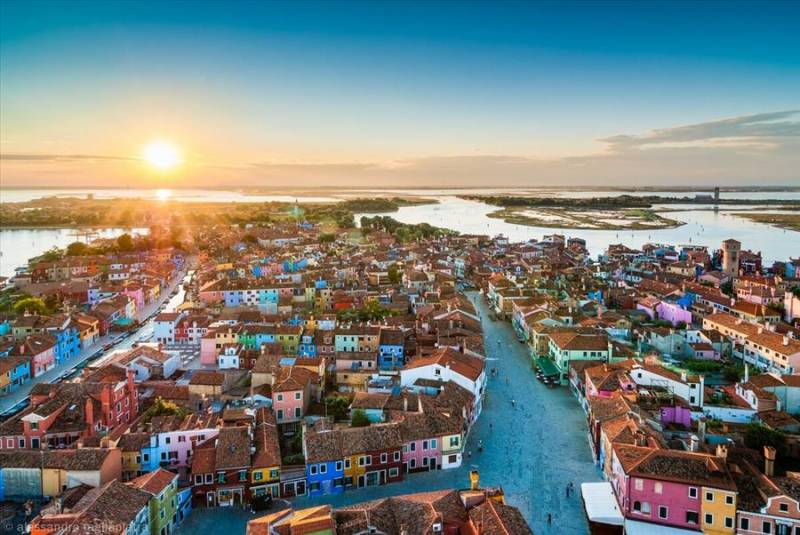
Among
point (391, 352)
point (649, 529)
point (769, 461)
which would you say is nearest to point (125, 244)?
point (391, 352)

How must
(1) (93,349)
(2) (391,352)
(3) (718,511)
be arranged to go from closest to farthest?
1. (3) (718,511)
2. (2) (391,352)
3. (1) (93,349)

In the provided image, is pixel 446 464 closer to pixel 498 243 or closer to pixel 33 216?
pixel 498 243

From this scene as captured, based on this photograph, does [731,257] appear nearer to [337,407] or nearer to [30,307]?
[337,407]

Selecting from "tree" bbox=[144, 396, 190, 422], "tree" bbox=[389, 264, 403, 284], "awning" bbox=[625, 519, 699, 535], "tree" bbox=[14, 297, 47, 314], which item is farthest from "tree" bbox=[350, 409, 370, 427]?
"tree" bbox=[389, 264, 403, 284]

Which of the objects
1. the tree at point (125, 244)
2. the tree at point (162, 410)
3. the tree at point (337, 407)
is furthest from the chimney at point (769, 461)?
the tree at point (125, 244)

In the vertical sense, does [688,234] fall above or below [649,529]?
above
